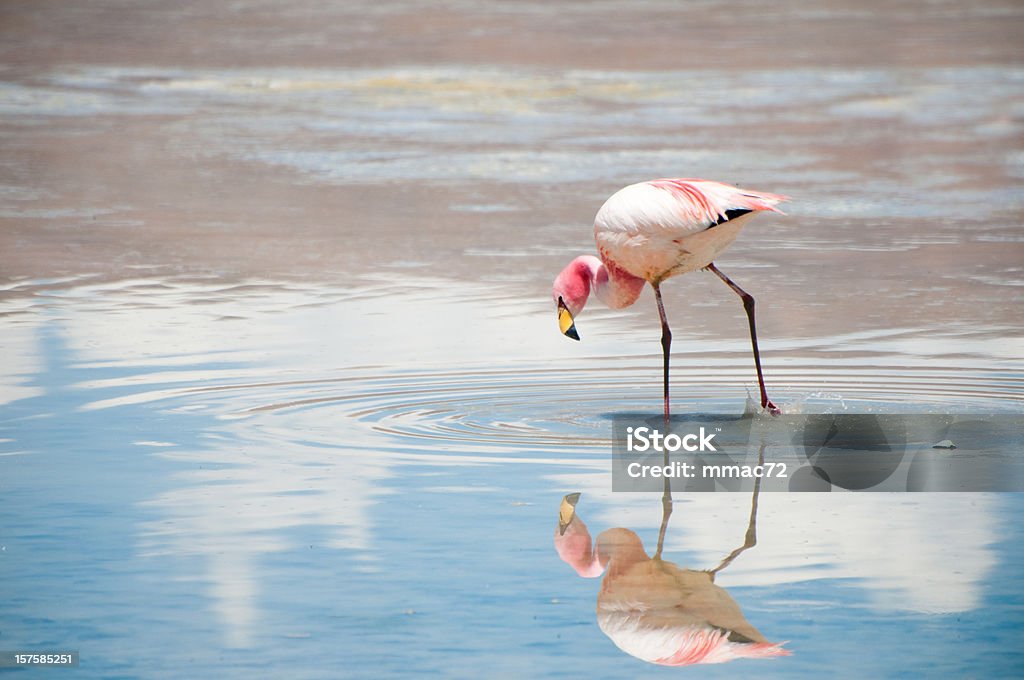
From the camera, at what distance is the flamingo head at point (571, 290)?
8.35 meters

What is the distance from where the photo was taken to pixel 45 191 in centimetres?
1622

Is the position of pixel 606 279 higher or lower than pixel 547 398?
higher

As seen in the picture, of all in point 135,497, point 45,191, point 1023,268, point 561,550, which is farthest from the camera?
point 45,191

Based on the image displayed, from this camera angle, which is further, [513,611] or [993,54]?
[993,54]

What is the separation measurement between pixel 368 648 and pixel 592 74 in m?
22.5

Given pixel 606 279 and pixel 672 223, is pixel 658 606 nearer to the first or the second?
pixel 672 223

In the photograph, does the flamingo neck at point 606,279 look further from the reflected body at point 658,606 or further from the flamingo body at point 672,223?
the reflected body at point 658,606

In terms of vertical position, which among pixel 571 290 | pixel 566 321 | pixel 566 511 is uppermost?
pixel 571 290

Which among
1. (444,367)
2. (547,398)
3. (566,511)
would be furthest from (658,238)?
(566,511)

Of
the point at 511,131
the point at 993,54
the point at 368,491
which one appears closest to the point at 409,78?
the point at 511,131

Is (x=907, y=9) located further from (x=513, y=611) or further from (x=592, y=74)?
(x=513, y=611)

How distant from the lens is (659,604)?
16.2ft

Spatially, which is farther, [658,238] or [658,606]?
[658,238]

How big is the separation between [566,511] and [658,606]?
3.51 ft
